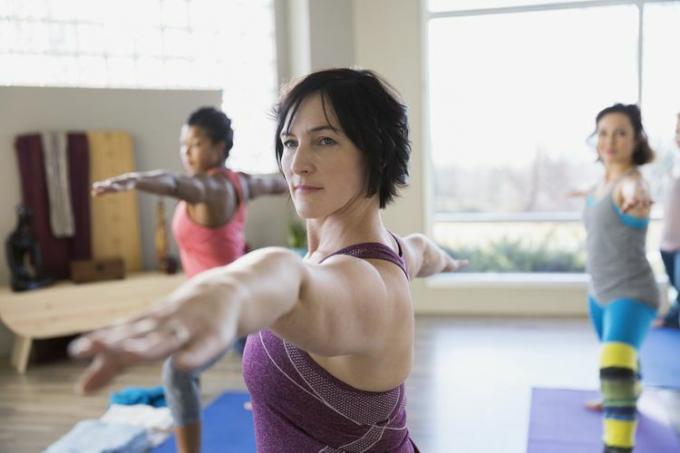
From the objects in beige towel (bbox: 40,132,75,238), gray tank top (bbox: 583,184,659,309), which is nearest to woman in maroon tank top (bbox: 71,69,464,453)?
gray tank top (bbox: 583,184,659,309)

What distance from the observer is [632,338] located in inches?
93.9

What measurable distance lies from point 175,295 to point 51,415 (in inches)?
125

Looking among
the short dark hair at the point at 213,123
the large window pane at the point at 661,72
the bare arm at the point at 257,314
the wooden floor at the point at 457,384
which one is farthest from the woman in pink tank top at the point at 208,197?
the large window pane at the point at 661,72

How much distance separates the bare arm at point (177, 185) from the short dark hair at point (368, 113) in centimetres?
127

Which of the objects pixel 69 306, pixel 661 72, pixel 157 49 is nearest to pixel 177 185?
pixel 69 306

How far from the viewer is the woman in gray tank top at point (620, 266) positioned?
7.70 ft

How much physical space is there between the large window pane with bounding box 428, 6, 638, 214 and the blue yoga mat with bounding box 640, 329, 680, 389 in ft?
4.70

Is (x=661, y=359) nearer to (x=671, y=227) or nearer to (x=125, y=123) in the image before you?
(x=671, y=227)

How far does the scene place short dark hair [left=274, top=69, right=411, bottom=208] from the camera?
3.21 ft

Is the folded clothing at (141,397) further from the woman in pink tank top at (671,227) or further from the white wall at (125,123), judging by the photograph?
the woman in pink tank top at (671,227)

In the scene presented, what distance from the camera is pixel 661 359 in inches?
149

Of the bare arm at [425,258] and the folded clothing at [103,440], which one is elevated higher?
the bare arm at [425,258]

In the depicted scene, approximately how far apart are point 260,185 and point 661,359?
254 cm

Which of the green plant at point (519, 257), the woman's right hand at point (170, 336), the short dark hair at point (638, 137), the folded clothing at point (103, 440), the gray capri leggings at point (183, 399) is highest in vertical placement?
the short dark hair at point (638, 137)
